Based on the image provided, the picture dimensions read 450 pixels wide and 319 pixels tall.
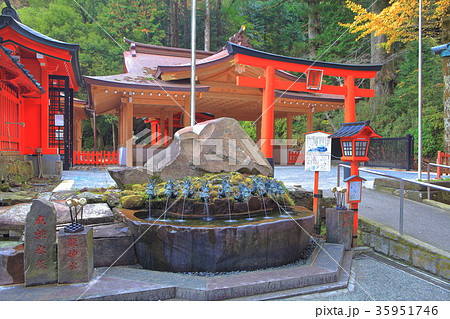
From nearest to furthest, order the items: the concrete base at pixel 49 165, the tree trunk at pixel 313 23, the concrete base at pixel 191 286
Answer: the concrete base at pixel 191 286
the concrete base at pixel 49 165
the tree trunk at pixel 313 23

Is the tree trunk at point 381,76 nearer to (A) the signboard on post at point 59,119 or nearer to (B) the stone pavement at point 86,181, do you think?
(B) the stone pavement at point 86,181

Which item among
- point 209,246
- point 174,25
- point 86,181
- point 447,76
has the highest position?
point 174,25

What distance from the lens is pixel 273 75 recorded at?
37.3 ft

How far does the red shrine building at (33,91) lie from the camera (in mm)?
7555

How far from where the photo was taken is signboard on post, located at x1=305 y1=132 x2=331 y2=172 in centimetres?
518

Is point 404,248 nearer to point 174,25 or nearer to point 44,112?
point 44,112

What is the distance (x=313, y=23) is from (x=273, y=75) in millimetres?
15795

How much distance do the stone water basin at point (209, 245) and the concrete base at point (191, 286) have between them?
0.20 m

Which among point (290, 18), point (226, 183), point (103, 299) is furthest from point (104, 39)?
point (103, 299)

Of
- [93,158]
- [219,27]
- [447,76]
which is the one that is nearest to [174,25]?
[219,27]

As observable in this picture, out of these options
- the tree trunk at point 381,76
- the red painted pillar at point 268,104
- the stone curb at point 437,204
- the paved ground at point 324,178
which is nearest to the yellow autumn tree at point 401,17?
the red painted pillar at point 268,104

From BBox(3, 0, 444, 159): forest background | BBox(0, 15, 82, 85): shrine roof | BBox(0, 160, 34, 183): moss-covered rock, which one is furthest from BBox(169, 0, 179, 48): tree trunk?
BBox(0, 160, 34, 183): moss-covered rock

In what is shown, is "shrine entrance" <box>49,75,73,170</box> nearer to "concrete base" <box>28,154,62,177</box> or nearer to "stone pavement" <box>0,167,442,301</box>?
"concrete base" <box>28,154,62,177</box>

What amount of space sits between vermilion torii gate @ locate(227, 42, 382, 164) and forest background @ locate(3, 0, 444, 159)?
326 cm
